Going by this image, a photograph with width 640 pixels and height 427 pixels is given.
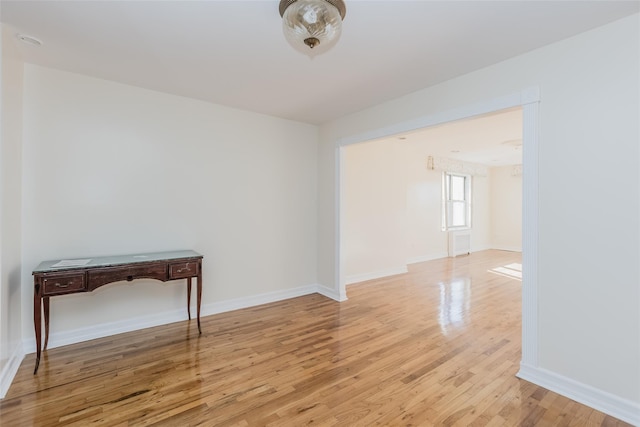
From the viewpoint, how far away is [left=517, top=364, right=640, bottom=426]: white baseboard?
1785 millimetres

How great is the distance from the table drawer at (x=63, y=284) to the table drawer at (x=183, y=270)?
0.67 meters

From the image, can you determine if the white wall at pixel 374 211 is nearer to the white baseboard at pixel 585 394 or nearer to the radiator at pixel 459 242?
the radiator at pixel 459 242

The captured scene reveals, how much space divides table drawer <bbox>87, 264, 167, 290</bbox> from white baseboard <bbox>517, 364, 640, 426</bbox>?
3.24 metres

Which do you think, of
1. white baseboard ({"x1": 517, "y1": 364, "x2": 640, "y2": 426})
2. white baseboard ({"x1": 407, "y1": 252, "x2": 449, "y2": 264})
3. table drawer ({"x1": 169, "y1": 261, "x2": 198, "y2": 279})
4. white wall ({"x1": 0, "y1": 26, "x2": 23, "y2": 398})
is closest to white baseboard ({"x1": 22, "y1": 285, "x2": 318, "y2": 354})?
white wall ({"x1": 0, "y1": 26, "x2": 23, "y2": 398})

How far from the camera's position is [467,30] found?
1.97 meters

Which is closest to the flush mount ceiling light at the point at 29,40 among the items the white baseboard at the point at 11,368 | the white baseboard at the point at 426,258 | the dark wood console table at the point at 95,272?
the dark wood console table at the point at 95,272

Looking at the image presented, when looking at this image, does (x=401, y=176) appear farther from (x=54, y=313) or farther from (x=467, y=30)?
(x=54, y=313)

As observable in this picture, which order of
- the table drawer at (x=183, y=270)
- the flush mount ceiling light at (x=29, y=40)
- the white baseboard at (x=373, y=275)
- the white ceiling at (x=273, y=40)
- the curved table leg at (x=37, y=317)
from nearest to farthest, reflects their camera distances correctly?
→ the white ceiling at (x=273, y=40)
the flush mount ceiling light at (x=29, y=40)
the curved table leg at (x=37, y=317)
the table drawer at (x=183, y=270)
the white baseboard at (x=373, y=275)

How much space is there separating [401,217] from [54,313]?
520 cm

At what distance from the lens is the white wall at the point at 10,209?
2.06 meters

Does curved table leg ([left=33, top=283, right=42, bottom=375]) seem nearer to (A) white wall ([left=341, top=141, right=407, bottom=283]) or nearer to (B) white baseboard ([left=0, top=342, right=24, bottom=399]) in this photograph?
(B) white baseboard ([left=0, top=342, right=24, bottom=399])

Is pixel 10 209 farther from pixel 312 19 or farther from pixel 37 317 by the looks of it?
pixel 312 19

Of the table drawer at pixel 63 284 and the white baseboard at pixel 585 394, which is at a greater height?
the table drawer at pixel 63 284

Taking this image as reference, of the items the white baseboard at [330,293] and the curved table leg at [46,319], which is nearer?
the curved table leg at [46,319]
